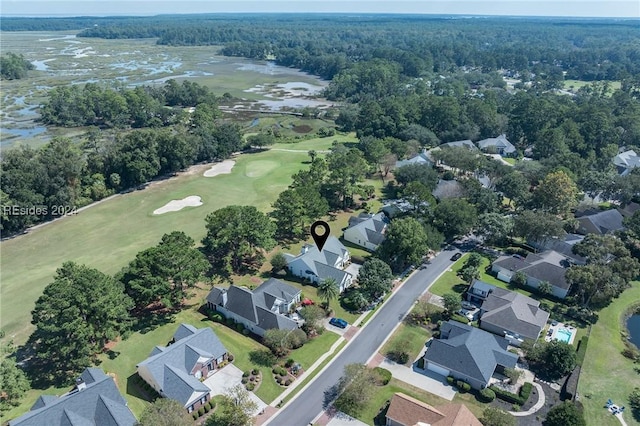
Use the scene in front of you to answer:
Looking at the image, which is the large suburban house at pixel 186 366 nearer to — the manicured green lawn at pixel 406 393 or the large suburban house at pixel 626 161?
the manicured green lawn at pixel 406 393

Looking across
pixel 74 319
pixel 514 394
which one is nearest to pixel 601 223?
pixel 514 394

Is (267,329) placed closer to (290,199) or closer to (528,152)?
(290,199)

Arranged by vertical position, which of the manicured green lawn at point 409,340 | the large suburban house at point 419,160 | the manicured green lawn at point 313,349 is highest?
the large suburban house at point 419,160

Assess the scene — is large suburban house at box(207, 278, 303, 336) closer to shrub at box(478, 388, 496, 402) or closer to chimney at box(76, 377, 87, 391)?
chimney at box(76, 377, 87, 391)

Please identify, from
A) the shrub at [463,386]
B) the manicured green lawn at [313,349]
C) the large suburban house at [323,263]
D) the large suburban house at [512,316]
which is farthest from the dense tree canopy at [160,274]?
the large suburban house at [512,316]

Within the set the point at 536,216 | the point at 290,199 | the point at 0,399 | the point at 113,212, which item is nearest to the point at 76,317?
the point at 0,399

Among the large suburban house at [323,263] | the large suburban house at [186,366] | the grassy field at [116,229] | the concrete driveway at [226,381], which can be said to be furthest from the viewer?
the grassy field at [116,229]

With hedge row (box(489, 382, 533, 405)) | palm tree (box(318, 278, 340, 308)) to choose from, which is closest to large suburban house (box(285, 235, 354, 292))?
palm tree (box(318, 278, 340, 308))
